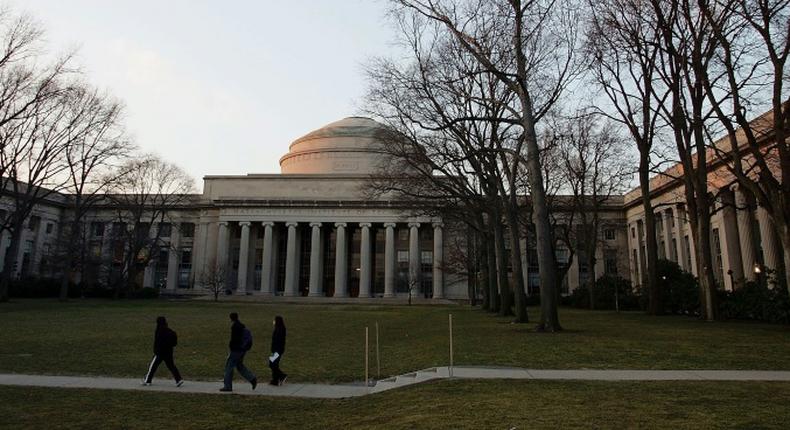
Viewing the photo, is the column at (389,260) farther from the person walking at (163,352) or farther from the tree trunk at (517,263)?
the person walking at (163,352)

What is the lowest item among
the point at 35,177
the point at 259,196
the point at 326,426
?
the point at 326,426

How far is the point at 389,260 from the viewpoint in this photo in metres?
77.1

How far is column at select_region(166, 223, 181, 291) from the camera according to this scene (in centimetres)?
7888

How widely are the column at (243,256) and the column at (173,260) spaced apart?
8.67m

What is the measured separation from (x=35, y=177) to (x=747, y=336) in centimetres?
4365

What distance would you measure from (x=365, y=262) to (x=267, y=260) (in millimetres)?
13848

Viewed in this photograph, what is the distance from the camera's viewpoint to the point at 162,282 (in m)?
81.1

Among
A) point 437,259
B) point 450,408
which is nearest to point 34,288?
point 437,259

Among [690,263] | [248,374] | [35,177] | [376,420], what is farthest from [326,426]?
[690,263]

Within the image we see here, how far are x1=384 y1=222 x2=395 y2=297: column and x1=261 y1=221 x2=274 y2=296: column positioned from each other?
1616cm

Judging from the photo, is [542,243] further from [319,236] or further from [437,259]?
[319,236]

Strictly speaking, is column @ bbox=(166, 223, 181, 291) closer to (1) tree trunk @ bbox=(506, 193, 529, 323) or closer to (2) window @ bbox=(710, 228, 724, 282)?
(1) tree trunk @ bbox=(506, 193, 529, 323)

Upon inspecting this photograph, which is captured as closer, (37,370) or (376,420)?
(376,420)

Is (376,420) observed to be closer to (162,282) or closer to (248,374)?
(248,374)
